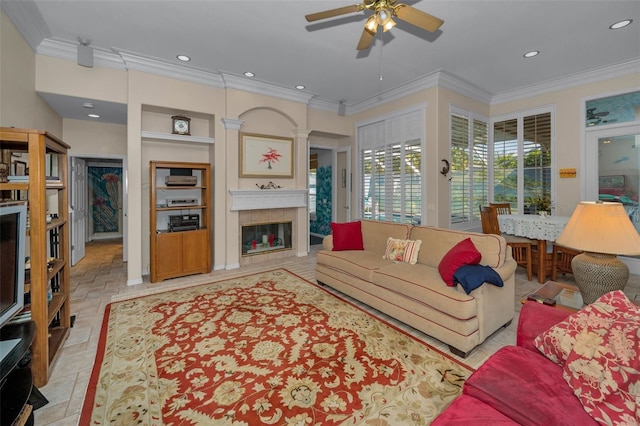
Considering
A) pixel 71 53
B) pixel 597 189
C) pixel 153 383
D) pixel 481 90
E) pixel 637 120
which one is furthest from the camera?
pixel 481 90

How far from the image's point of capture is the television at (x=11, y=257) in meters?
1.53

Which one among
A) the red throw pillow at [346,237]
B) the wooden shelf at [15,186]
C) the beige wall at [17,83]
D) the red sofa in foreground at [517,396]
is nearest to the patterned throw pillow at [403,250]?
the red throw pillow at [346,237]

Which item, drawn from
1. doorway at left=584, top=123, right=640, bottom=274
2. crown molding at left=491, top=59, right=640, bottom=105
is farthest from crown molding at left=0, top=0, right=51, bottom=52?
doorway at left=584, top=123, right=640, bottom=274

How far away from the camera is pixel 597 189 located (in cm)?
448

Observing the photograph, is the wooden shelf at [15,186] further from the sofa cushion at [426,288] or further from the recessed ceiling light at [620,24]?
the recessed ceiling light at [620,24]

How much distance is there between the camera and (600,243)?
1834 mm

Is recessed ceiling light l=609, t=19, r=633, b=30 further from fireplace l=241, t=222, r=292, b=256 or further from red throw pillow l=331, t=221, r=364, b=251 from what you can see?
fireplace l=241, t=222, r=292, b=256

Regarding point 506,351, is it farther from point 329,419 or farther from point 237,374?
point 237,374

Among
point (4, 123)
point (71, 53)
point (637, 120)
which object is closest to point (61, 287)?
point (4, 123)

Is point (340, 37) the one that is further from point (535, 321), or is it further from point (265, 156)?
point (535, 321)

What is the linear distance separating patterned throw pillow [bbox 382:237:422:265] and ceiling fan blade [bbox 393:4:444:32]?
2064 mm

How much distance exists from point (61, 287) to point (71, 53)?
9.75ft

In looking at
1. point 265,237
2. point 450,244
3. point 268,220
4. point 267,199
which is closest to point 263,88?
point 267,199

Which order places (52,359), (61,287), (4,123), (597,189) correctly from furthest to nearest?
(597,189) → (4,123) → (61,287) → (52,359)
